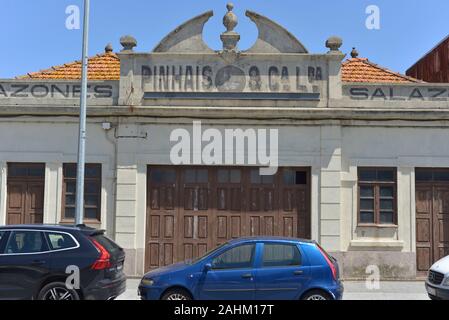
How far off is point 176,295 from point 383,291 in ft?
18.8

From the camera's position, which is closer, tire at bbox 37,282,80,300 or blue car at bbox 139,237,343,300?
tire at bbox 37,282,80,300

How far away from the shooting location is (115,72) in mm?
17078

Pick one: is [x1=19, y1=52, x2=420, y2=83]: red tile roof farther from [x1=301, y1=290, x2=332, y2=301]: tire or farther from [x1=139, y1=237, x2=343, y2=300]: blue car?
[x1=301, y1=290, x2=332, y2=301]: tire

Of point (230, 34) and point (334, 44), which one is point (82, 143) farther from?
point (334, 44)

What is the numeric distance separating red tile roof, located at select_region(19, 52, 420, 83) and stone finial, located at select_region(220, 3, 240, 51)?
392 centimetres

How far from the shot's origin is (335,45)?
1438 cm

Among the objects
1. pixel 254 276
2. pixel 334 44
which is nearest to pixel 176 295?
pixel 254 276

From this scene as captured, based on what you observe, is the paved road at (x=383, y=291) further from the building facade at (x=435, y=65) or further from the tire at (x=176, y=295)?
the building facade at (x=435, y=65)

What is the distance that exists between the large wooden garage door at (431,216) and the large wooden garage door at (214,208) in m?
2.97

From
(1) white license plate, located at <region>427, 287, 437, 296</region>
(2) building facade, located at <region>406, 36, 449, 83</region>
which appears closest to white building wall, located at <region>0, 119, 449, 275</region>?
(1) white license plate, located at <region>427, 287, 437, 296</region>

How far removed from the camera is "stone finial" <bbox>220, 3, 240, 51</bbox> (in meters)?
14.4

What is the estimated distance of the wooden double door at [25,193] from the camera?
14.3 meters

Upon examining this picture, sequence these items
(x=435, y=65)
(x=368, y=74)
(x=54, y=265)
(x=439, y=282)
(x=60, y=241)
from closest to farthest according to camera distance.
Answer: (x=54, y=265) → (x=60, y=241) → (x=439, y=282) → (x=368, y=74) → (x=435, y=65)
